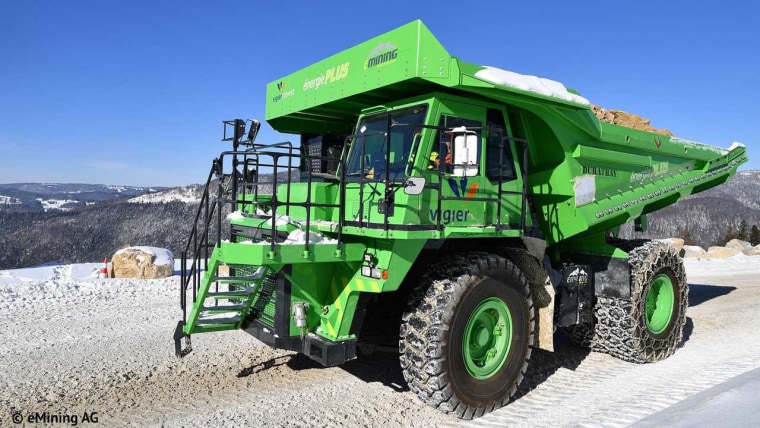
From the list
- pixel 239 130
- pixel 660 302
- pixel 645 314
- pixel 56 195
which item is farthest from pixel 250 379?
pixel 56 195

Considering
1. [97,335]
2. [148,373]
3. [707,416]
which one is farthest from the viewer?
[97,335]

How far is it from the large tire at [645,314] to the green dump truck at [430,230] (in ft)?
0.10

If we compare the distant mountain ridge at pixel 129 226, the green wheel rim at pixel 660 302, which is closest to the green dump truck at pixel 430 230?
the green wheel rim at pixel 660 302

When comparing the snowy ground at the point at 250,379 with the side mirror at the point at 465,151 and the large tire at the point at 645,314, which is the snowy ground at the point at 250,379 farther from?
the side mirror at the point at 465,151

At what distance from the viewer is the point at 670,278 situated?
739cm

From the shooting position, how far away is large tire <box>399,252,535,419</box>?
4.63 metres

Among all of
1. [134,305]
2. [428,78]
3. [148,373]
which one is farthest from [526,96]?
[134,305]

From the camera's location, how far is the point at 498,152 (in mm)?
5363

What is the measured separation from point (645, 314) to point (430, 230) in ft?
13.3

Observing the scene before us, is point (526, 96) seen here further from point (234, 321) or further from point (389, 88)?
point (234, 321)

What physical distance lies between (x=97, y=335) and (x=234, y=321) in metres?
3.09

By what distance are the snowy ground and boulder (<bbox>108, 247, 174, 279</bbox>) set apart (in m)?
2.92

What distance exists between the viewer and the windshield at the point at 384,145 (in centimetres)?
493

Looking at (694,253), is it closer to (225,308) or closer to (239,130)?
(239,130)
